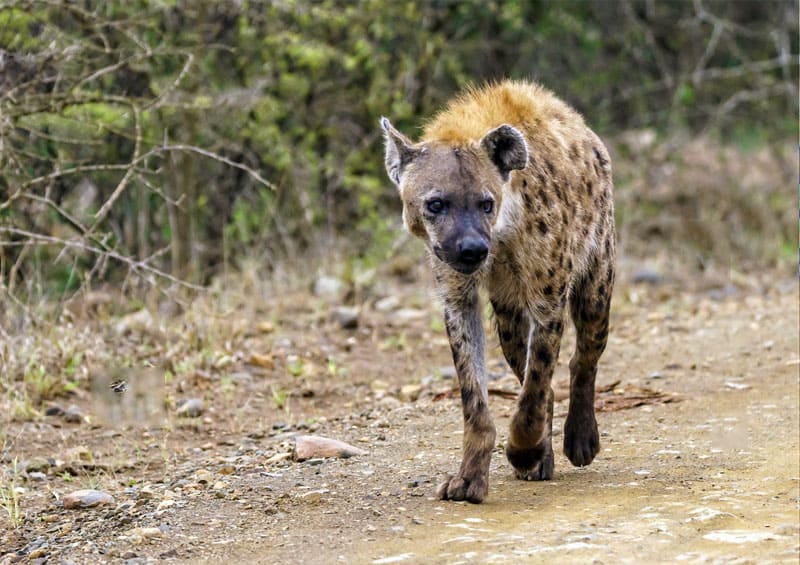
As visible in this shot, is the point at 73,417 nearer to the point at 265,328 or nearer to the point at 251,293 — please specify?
the point at 265,328

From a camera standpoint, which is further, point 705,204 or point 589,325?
point 705,204

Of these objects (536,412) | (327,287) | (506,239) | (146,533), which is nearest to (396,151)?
(506,239)

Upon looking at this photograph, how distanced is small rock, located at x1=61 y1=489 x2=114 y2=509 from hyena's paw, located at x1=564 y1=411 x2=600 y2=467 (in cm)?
169

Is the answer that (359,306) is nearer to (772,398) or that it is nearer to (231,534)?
(772,398)

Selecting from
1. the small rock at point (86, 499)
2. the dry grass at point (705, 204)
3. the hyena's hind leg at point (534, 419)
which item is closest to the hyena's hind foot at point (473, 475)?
the hyena's hind leg at point (534, 419)

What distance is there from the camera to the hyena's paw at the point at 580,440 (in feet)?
15.1

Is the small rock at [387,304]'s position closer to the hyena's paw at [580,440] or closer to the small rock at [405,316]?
the small rock at [405,316]

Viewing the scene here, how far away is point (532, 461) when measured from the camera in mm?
4359

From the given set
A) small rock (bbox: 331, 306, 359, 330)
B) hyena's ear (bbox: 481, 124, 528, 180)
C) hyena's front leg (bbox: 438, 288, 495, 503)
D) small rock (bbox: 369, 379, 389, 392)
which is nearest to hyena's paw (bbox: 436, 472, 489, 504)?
hyena's front leg (bbox: 438, 288, 495, 503)

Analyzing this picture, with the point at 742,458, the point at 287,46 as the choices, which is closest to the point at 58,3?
the point at 287,46

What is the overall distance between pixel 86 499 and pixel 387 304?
12.7 ft

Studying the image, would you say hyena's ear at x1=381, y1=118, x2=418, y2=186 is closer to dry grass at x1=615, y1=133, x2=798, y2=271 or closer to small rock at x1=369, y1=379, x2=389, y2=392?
small rock at x1=369, y1=379, x2=389, y2=392

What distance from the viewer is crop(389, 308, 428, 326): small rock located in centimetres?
769

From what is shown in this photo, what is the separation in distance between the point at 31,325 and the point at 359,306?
2.24 m
